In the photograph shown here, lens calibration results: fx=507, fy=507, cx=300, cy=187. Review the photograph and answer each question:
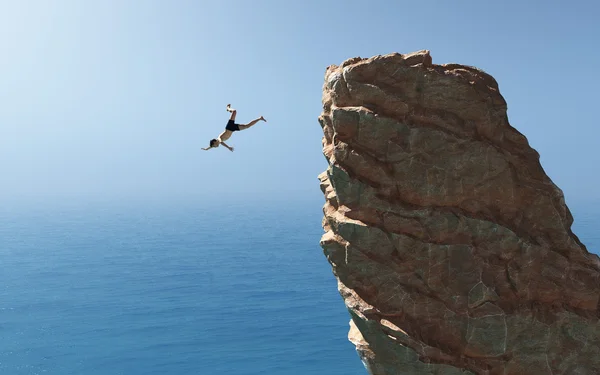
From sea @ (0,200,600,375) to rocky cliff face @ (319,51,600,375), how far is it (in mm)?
36269

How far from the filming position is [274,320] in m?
66.9

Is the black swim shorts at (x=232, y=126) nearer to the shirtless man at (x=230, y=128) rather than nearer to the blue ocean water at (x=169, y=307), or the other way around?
the shirtless man at (x=230, y=128)

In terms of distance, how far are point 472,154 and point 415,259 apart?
382 centimetres

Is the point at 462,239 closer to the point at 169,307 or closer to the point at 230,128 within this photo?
the point at 230,128

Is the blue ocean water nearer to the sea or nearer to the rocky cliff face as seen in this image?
the sea

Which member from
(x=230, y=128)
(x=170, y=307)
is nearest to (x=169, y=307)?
(x=170, y=307)

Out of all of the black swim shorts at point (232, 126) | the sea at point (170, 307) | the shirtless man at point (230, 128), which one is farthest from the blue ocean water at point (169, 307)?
the black swim shorts at point (232, 126)

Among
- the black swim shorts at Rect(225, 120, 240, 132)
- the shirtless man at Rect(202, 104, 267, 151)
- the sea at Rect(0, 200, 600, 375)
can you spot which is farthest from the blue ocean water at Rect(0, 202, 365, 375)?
the black swim shorts at Rect(225, 120, 240, 132)

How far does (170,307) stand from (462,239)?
205 feet

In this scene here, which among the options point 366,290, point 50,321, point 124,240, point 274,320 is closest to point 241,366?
point 274,320

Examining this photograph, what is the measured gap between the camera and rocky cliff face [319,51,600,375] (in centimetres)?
1617

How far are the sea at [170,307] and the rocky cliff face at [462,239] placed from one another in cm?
3627

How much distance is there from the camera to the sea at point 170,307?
53.1 metres

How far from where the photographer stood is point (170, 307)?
72000 millimetres
